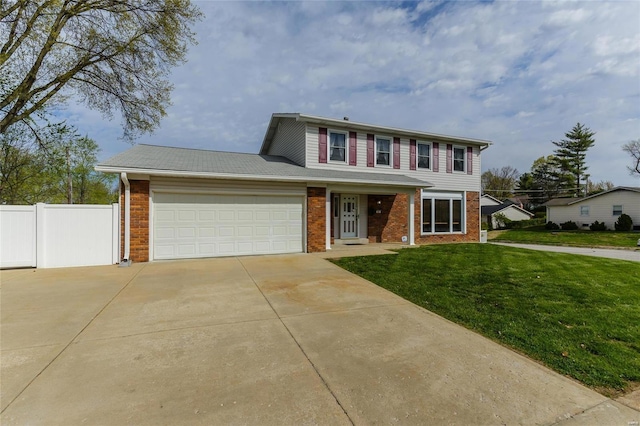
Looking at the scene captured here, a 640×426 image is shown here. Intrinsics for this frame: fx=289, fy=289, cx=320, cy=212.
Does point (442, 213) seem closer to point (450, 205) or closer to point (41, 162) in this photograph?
point (450, 205)

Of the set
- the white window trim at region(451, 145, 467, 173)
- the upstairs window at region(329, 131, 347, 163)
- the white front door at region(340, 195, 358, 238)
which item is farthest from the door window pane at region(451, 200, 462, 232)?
the upstairs window at region(329, 131, 347, 163)

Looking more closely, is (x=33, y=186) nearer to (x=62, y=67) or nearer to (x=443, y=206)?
(x=62, y=67)

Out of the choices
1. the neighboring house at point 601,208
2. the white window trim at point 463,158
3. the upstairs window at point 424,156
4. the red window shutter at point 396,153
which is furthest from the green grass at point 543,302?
the neighboring house at point 601,208

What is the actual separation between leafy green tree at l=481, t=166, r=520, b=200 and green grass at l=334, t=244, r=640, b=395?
48219 mm

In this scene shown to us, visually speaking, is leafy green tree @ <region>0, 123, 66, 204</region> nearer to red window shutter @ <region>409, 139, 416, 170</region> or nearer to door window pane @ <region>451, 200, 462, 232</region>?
red window shutter @ <region>409, 139, 416, 170</region>

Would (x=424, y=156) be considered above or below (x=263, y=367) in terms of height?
above

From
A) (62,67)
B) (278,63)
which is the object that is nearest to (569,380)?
(278,63)

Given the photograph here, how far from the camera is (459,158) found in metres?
15.5

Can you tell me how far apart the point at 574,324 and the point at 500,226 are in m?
37.4

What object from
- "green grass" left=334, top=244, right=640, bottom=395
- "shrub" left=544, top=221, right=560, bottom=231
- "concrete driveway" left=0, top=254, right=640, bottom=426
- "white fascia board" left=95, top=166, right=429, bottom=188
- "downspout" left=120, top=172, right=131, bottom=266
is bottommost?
"concrete driveway" left=0, top=254, right=640, bottom=426

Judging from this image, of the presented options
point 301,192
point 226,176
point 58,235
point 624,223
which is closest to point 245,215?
point 226,176

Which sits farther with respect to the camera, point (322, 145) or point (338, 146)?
point (338, 146)

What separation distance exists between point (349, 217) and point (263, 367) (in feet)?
35.0

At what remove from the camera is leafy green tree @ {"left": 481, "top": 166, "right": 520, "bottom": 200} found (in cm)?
5147
